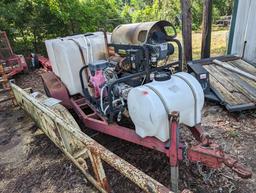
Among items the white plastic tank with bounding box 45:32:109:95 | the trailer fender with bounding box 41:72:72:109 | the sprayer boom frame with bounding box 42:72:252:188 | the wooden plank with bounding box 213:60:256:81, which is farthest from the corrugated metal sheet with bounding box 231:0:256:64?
the trailer fender with bounding box 41:72:72:109

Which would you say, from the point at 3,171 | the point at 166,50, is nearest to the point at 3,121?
the point at 3,171

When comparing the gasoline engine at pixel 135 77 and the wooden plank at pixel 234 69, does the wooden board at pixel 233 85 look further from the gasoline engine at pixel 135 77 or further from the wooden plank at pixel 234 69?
the gasoline engine at pixel 135 77

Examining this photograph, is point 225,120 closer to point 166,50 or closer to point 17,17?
point 166,50

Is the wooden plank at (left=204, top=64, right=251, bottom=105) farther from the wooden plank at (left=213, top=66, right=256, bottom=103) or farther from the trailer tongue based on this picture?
the trailer tongue

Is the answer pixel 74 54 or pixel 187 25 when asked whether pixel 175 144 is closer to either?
pixel 74 54

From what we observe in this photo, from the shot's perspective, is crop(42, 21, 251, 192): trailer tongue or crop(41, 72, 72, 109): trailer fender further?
crop(41, 72, 72, 109): trailer fender

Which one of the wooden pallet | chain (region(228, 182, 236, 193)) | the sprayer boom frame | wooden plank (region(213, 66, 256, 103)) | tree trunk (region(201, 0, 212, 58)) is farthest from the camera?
tree trunk (region(201, 0, 212, 58))

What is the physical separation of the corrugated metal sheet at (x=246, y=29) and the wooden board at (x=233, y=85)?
2.18ft

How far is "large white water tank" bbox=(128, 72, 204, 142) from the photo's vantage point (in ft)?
6.99

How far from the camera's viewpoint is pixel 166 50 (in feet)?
9.37

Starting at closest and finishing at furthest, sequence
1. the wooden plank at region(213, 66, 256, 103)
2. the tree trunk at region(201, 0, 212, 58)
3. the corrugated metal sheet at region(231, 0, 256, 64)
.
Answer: the wooden plank at region(213, 66, 256, 103) → the corrugated metal sheet at region(231, 0, 256, 64) → the tree trunk at region(201, 0, 212, 58)

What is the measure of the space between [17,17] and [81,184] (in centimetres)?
772

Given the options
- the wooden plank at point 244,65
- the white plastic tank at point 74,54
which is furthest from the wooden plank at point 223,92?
the white plastic tank at point 74,54

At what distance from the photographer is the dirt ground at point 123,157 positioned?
100 inches
